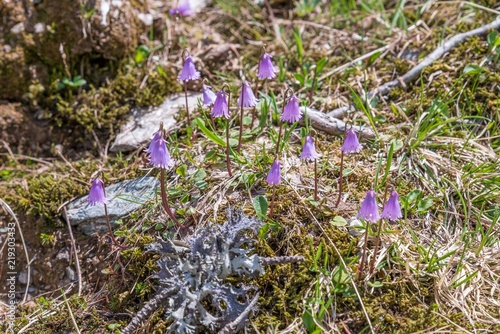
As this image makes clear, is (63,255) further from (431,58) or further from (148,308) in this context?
(431,58)

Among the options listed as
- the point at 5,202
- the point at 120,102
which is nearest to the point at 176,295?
the point at 5,202

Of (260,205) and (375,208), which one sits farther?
(260,205)

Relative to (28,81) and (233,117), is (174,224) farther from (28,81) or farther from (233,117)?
(28,81)

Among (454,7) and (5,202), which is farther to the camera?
(454,7)

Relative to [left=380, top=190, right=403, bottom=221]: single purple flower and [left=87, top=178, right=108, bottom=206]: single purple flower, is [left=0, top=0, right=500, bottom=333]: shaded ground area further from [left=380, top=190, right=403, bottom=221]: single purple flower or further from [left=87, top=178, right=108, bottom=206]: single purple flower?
[left=87, top=178, right=108, bottom=206]: single purple flower

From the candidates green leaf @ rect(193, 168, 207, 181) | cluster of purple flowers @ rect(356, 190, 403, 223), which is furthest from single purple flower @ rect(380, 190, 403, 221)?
green leaf @ rect(193, 168, 207, 181)

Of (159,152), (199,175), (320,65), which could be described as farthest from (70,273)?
(320,65)
